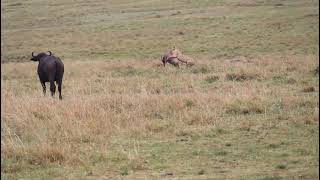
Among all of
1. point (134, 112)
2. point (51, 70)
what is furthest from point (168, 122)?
point (51, 70)

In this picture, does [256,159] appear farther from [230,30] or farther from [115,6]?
[115,6]

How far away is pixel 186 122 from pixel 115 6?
182 feet

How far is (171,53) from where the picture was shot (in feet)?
92.0

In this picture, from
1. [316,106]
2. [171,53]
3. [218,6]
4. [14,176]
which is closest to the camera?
[14,176]

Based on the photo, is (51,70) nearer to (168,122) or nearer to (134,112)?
(134,112)

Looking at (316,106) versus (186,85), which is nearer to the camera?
(316,106)

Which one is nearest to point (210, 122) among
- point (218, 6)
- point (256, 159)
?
point (256, 159)

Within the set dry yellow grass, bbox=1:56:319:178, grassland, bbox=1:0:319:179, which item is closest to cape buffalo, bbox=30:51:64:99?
grassland, bbox=1:0:319:179

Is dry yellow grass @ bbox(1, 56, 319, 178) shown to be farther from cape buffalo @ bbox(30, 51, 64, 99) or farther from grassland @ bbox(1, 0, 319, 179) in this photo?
cape buffalo @ bbox(30, 51, 64, 99)

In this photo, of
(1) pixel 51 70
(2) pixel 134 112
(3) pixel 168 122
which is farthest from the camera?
(1) pixel 51 70

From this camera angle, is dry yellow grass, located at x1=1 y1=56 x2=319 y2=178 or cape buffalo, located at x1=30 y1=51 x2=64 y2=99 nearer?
dry yellow grass, located at x1=1 y1=56 x2=319 y2=178

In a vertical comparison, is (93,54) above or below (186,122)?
below

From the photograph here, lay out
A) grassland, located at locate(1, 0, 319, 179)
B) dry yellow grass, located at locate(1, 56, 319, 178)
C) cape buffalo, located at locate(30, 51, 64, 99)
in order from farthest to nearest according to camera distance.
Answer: cape buffalo, located at locate(30, 51, 64, 99)
dry yellow grass, located at locate(1, 56, 319, 178)
grassland, located at locate(1, 0, 319, 179)

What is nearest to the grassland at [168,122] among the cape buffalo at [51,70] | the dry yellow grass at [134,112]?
the dry yellow grass at [134,112]
